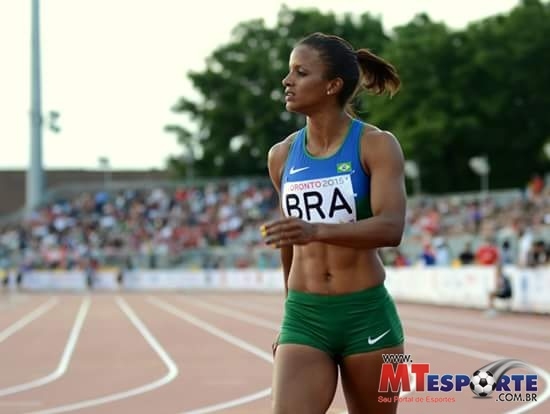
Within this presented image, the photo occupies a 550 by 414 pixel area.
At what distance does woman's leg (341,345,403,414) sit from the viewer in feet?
15.8

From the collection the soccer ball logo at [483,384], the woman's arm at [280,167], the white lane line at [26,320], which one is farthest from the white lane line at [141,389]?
the woman's arm at [280,167]

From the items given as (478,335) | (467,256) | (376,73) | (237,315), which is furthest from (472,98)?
(376,73)

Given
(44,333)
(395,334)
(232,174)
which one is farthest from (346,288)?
(232,174)

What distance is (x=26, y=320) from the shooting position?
2545cm

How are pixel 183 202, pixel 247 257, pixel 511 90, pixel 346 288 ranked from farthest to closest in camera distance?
pixel 511 90 → pixel 183 202 → pixel 247 257 → pixel 346 288

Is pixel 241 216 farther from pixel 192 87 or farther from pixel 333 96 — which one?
pixel 333 96

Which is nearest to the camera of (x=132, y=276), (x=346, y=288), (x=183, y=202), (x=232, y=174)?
(x=346, y=288)

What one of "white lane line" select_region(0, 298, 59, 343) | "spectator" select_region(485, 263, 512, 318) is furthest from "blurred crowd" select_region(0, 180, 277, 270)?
"spectator" select_region(485, 263, 512, 318)

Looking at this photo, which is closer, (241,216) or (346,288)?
(346,288)

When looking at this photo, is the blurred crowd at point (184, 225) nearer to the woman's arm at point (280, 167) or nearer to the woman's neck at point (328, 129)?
the woman's arm at point (280, 167)

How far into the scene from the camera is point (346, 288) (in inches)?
189

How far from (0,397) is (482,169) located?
31.9 meters

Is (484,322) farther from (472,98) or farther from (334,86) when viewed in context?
(472,98)

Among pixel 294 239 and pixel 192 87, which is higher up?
pixel 192 87
